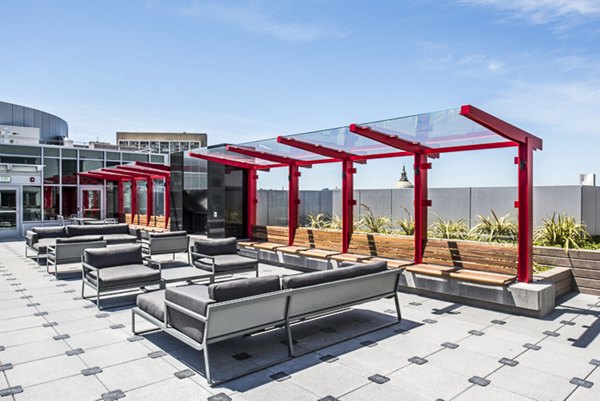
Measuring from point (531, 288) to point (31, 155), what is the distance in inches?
794

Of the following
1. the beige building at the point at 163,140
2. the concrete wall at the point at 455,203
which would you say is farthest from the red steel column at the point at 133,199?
the beige building at the point at 163,140

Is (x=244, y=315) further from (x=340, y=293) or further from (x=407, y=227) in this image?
(x=407, y=227)

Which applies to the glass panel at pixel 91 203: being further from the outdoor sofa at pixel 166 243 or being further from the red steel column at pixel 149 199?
the outdoor sofa at pixel 166 243

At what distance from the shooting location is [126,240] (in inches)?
420

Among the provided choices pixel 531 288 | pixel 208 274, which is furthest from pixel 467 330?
pixel 208 274

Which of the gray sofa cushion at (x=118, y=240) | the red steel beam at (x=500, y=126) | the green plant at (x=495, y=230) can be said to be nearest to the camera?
the red steel beam at (x=500, y=126)

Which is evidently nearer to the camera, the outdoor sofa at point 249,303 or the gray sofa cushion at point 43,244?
the outdoor sofa at point 249,303

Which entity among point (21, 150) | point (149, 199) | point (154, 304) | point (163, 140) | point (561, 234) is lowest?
point (154, 304)

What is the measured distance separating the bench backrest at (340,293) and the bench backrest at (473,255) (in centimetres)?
203

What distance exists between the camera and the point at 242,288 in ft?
13.2

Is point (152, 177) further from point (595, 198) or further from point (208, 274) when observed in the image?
point (595, 198)

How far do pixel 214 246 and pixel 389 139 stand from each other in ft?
12.3

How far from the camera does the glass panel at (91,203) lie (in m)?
20.7

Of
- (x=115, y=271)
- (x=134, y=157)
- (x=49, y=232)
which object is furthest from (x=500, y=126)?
(x=134, y=157)
